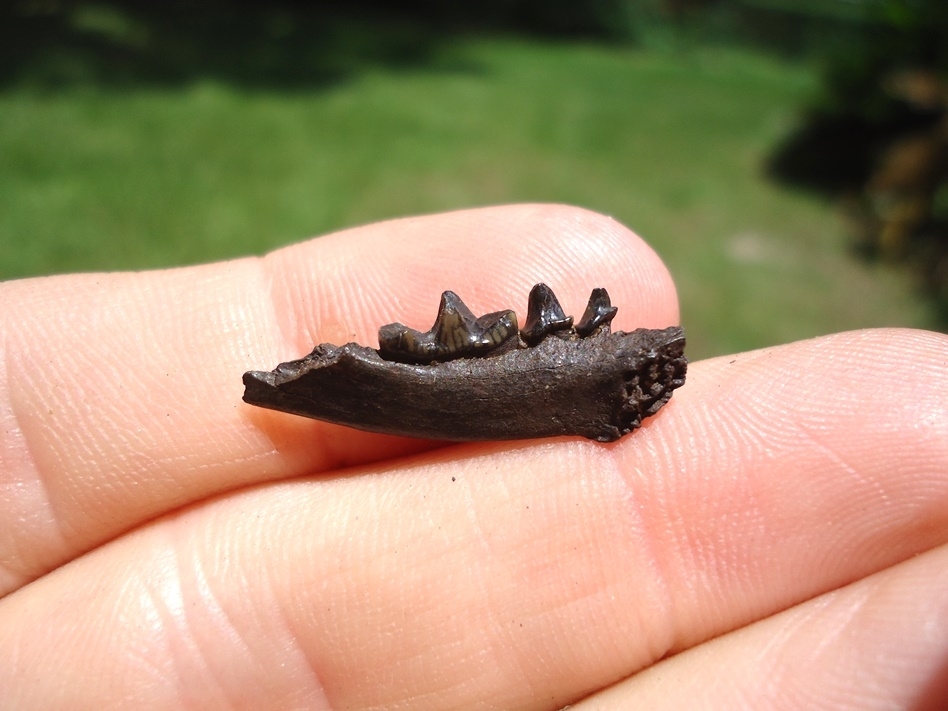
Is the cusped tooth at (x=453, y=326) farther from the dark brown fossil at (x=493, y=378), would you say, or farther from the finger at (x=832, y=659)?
the finger at (x=832, y=659)

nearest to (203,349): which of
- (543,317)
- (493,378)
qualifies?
(493,378)

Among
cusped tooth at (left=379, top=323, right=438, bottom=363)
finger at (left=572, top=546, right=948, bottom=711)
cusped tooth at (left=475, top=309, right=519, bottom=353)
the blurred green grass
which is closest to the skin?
finger at (left=572, top=546, right=948, bottom=711)

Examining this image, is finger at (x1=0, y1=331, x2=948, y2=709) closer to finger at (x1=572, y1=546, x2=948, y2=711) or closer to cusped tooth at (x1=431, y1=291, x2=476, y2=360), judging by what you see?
finger at (x1=572, y1=546, x2=948, y2=711)

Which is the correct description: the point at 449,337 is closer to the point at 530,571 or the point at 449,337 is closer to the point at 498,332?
the point at 498,332

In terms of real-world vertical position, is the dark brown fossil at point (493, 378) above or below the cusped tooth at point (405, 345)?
below

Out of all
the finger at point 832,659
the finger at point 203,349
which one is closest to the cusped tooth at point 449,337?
the finger at point 203,349

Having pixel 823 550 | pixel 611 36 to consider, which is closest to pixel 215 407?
pixel 823 550

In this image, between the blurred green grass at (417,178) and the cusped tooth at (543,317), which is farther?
the blurred green grass at (417,178)
